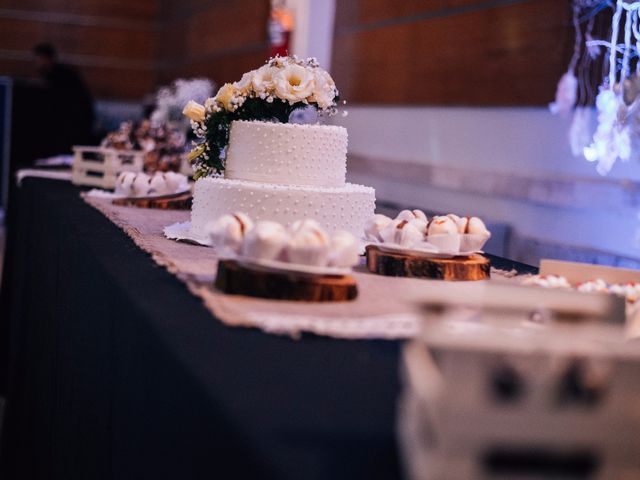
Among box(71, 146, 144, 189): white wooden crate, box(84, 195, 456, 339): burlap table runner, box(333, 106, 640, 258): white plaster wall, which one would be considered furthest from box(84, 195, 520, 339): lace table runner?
box(333, 106, 640, 258): white plaster wall

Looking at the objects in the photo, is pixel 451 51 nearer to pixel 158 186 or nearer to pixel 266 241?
pixel 158 186

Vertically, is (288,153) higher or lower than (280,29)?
lower

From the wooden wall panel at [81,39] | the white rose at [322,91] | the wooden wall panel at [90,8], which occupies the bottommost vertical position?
the white rose at [322,91]

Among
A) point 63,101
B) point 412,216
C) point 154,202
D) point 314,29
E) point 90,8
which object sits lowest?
point 154,202

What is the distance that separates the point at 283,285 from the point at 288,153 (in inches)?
26.2

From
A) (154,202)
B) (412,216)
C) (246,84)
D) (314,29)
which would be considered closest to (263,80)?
(246,84)

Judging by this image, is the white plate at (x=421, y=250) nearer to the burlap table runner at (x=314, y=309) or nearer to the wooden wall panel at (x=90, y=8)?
the burlap table runner at (x=314, y=309)

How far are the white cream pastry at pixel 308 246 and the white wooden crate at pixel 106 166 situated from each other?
1956mm

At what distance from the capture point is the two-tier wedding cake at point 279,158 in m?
1.67

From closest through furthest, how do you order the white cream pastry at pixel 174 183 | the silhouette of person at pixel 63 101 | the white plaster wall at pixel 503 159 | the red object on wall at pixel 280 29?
the white cream pastry at pixel 174 183 → the white plaster wall at pixel 503 159 → the red object on wall at pixel 280 29 → the silhouette of person at pixel 63 101

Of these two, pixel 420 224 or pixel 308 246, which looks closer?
pixel 308 246

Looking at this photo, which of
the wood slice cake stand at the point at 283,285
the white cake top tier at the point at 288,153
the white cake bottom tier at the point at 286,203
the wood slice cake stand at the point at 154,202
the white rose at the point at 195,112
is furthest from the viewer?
the wood slice cake stand at the point at 154,202

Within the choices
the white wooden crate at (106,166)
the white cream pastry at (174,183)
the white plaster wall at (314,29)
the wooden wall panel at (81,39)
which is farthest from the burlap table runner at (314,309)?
Result: the wooden wall panel at (81,39)

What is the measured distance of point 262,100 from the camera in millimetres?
1896
